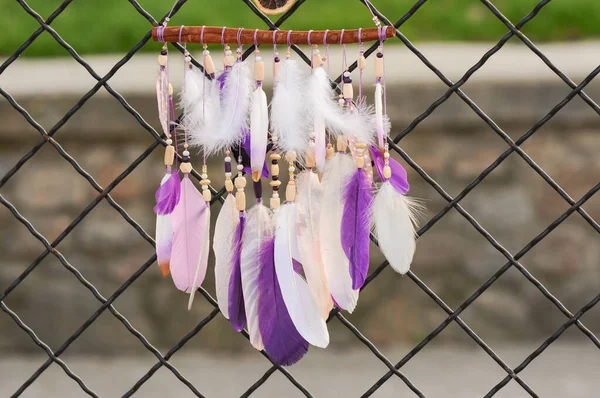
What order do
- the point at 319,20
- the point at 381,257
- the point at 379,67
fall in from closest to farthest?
the point at 379,67
the point at 381,257
the point at 319,20

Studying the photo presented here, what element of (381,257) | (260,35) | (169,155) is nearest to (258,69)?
(260,35)

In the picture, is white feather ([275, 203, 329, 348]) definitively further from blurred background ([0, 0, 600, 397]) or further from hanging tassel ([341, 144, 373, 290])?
blurred background ([0, 0, 600, 397])

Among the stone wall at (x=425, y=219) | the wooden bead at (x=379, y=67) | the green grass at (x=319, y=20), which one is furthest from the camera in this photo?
the green grass at (x=319, y=20)

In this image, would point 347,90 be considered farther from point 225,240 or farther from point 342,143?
point 225,240

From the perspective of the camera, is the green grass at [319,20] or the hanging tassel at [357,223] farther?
the green grass at [319,20]

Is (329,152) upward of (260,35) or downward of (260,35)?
downward

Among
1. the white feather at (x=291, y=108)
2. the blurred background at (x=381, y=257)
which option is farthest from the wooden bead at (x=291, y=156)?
the blurred background at (x=381, y=257)

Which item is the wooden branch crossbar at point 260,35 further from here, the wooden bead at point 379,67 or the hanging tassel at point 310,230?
the hanging tassel at point 310,230

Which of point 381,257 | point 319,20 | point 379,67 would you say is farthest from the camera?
point 319,20
